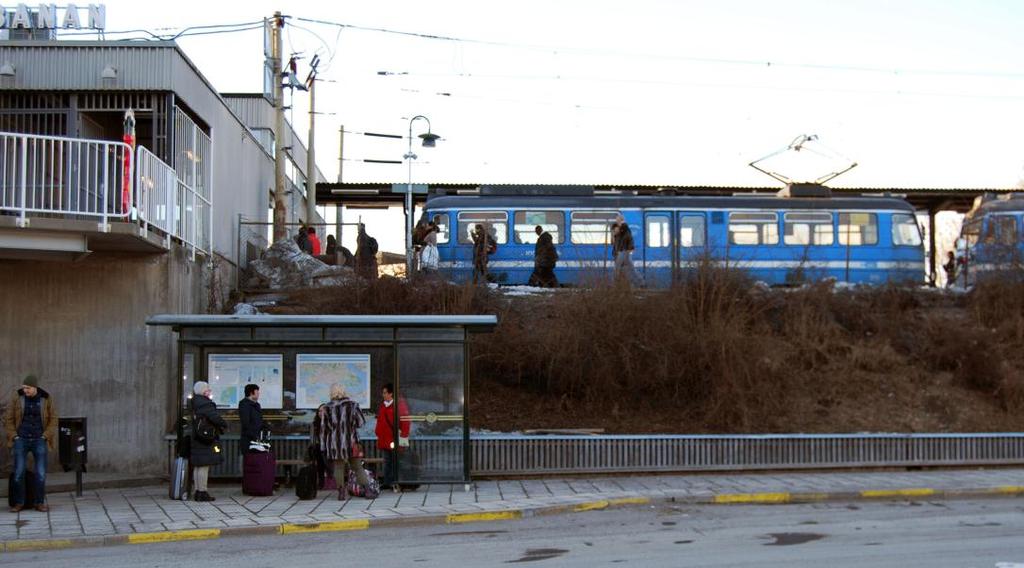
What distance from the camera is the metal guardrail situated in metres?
17.6

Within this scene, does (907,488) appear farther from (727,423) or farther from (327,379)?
(327,379)

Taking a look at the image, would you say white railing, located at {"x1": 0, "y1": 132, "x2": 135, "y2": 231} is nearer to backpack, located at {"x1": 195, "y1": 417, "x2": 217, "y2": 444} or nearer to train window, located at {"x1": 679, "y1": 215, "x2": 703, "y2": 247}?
backpack, located at {"x1": 195, "y1": 417, "x2": 217, "y2": 444}

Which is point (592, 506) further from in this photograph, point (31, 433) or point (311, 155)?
point (311, 155)

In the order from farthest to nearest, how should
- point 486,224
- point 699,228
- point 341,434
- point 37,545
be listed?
point 486,224 < point 699,228 < point 341,434 < point 37,545

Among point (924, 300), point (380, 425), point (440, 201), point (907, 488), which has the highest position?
point (440, 201)

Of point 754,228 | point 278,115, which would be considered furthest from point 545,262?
point 278,115

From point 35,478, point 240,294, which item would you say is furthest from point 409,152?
point 35,478

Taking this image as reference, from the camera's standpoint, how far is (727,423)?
65.3 feet

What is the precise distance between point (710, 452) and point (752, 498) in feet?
7.81

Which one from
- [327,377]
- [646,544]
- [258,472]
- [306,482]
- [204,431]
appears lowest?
[646,544]

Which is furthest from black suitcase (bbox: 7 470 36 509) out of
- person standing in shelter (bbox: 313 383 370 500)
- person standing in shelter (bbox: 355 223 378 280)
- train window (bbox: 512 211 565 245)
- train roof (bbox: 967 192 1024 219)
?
train roof (bbox: 967 192 1024 219)

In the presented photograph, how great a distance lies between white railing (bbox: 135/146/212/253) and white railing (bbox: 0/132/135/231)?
330 millimetres

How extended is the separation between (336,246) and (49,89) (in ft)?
31.6

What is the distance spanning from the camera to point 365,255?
23781 millimetres
